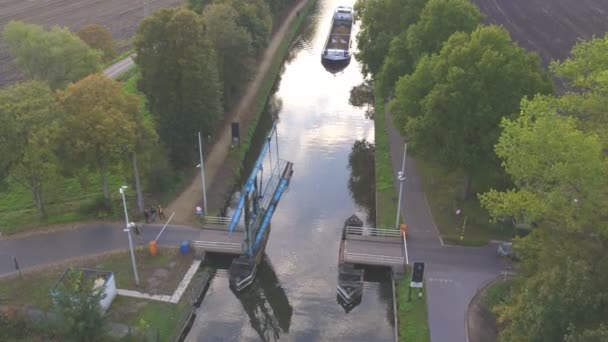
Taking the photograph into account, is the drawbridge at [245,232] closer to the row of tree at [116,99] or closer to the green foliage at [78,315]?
the row of tree at [116,99]

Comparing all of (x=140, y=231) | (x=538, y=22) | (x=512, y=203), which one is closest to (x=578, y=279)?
(x=512, y=203)

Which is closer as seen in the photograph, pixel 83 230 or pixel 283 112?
pixel 83 230

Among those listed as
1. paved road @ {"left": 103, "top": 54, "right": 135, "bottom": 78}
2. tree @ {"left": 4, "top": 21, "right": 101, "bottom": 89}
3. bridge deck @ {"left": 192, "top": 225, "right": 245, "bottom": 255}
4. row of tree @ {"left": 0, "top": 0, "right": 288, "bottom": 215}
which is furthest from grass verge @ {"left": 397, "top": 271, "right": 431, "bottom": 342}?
paved road @ {"left": 103, "top": 54, "right": 135, "bottom": 78}

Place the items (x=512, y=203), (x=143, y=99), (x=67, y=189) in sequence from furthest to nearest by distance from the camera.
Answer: (x=143, y=99)
(x=67, y=189)
(x=512, y=203)

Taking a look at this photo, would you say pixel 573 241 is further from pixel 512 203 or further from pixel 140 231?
pixel 140 231

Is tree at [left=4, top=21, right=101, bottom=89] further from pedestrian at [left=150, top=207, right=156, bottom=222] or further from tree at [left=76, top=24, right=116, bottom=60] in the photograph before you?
pedestrian at [left=150, top=207, right=156, bottom=222]

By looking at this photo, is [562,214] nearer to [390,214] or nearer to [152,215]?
[390,214]
